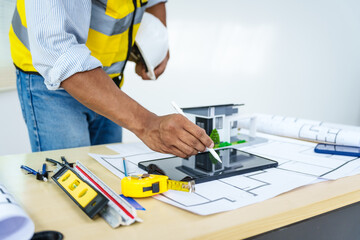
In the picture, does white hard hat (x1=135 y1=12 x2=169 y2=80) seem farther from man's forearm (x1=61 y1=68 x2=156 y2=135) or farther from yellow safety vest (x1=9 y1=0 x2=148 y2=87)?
man's forearm (x1=61 y1=68 x2=156 y2=135)

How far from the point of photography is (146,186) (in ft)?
1.53

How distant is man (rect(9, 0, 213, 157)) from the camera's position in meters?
0.57

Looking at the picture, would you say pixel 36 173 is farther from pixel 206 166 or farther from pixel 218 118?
pixel 218 118

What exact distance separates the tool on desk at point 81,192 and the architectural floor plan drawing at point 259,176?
0.34 ft

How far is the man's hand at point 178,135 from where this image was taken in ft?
1.88

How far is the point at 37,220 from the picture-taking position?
1.33 feet

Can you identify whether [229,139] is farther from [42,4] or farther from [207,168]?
[42,4]

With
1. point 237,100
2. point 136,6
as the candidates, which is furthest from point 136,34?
point 237,100

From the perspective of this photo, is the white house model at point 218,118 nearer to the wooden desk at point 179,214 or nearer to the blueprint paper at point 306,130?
the blueprint paper at point 306,130

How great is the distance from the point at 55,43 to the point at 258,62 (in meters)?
2.00

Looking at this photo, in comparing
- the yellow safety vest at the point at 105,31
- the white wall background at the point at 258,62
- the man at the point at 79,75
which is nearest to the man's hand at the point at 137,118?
the man at the point at 79,75

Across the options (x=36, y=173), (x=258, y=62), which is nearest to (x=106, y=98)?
(x=36, y=173)

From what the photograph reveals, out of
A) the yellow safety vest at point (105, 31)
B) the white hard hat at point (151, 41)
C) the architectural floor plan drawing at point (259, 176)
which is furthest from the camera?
the white hard hat at point (151, 41)

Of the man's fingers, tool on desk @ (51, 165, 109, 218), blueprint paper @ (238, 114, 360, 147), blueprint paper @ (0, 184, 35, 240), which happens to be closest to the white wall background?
the man's fingers
